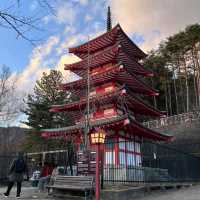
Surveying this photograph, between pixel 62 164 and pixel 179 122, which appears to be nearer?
pixel 62 164

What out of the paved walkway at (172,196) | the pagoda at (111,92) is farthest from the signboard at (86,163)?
the pagoda at (111,92)

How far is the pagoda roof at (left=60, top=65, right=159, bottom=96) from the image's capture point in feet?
88.6

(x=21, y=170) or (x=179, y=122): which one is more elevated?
(x=179, y=122)

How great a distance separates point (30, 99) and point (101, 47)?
22.5 metres

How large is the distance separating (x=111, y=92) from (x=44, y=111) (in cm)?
2248

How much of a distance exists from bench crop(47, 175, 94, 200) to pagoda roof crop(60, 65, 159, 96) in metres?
11.3

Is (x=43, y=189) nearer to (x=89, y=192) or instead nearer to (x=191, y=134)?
(x=89, y=192)

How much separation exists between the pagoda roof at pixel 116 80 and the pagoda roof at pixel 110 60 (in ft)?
2.79

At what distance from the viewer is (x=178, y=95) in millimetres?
63344

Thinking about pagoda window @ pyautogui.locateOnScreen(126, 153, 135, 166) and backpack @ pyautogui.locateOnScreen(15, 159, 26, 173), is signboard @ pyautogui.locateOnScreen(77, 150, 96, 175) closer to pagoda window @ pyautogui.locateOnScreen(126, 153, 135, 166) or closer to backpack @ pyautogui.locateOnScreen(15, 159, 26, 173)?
backpack @ pyautogui.locateOnScreen(15, 159, 26, 173)

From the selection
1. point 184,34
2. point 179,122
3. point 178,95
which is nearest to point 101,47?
point 179,122

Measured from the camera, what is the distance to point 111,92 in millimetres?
25781

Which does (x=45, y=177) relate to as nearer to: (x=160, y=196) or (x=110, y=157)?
(x=160, y=196)

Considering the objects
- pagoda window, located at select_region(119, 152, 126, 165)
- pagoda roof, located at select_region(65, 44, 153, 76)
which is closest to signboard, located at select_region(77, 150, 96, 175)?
pagoda window, located at select_region(119, 152, 126, 165)
